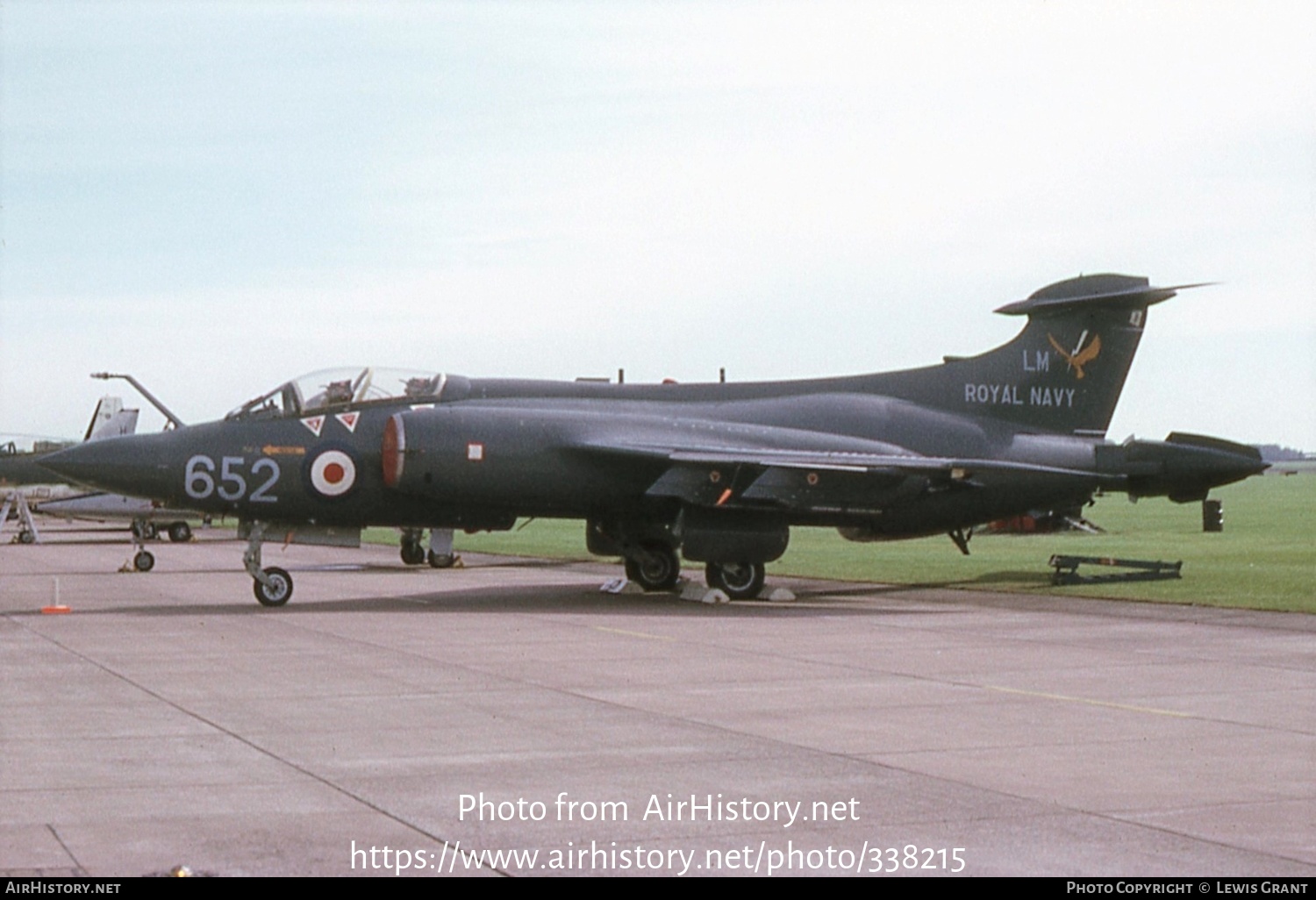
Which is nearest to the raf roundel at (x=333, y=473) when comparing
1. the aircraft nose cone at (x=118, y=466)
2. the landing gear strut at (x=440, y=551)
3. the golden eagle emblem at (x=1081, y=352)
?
the aircraft nose cone at (x=118, y=466)

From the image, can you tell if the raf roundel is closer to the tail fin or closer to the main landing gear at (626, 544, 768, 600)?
the main landing gear at (626, 544, 768, 600)

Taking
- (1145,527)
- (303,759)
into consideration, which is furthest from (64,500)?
(303,759)

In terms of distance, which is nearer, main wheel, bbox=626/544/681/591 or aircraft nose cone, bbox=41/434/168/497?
aircraft nose cone, bbox=41/434/168/497

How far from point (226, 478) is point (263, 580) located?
1.42 metres

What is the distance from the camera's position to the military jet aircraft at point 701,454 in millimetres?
19859

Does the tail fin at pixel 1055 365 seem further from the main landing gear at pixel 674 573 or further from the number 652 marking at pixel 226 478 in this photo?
the number 652 marking at pixel 226 478

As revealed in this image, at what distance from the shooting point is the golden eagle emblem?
2397 cm

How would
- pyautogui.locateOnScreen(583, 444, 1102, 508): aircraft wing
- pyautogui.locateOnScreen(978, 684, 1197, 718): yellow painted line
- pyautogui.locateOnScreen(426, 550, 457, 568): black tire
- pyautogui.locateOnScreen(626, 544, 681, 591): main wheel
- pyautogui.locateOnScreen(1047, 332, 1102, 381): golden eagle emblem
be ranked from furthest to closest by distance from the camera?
pyautogui.locateOnScreen(426, 550, 457, 568): black tire < pyautogui.locateOnScreen(1047, 332, 1102, 381): golden eagle emblem < pyautogui.locateOnScreen(626, 544, 681, 591): main wheel < pyautogui.locateOnScreen(583, 444, 1102, 508): aircraft wing < pyautogui.locateOnScreen(978, 684, 1197, 718): yellow painted line

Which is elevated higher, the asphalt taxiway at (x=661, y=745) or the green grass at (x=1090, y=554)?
the green grass at (x=1090, y=554)

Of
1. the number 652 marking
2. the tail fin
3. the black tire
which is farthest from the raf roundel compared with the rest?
the black tire

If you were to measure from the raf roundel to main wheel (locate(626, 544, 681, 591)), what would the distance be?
487cm

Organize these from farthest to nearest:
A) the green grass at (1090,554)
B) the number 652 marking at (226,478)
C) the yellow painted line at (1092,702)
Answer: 1. the green grass at (1090,554)
2. the number 652 marking at (226,478)
3. the yellow painted line at (1092,702)

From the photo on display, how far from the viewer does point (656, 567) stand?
22969 millimetres

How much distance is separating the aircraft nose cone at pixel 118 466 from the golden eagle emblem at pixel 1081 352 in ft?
43.4
